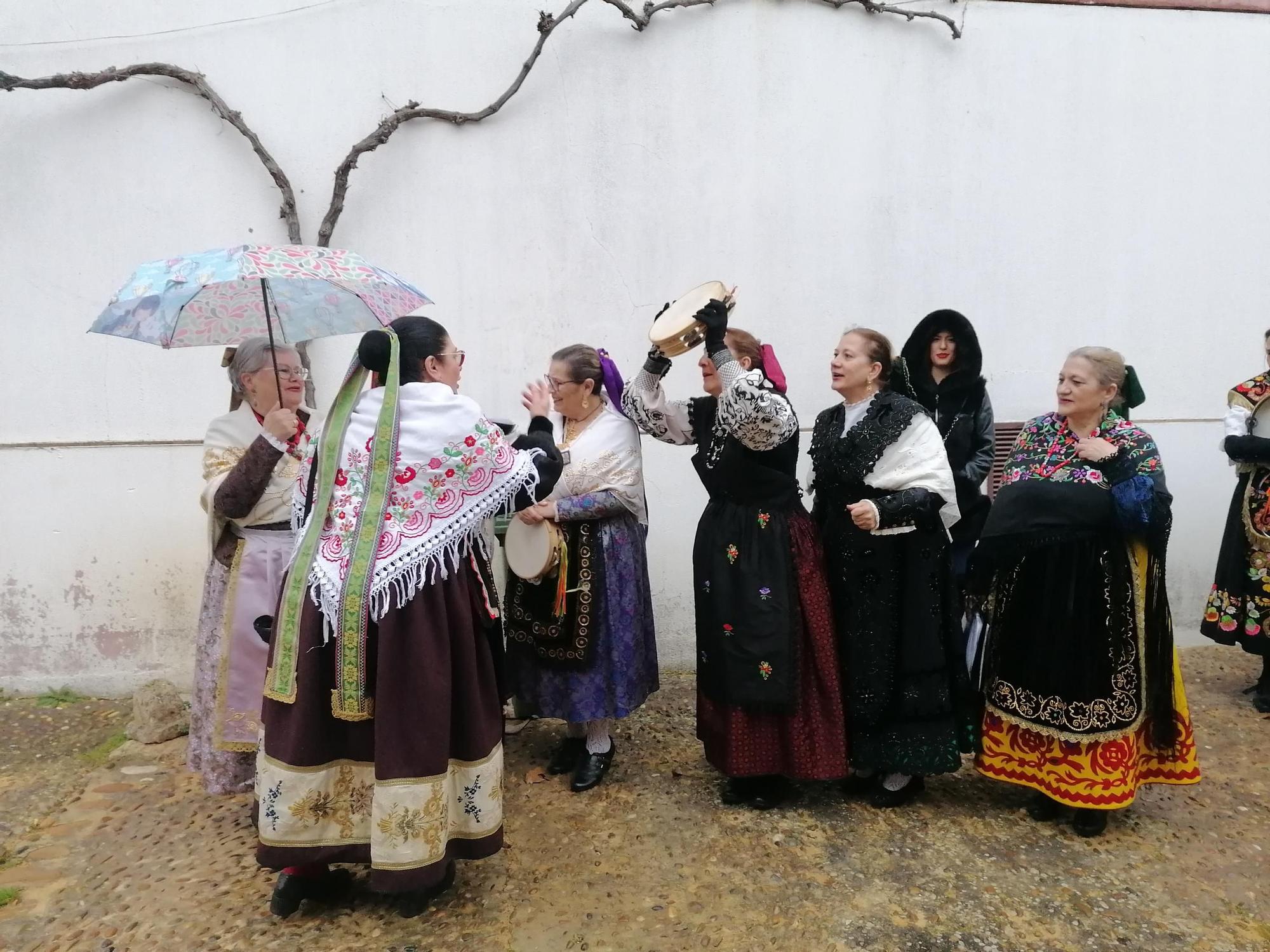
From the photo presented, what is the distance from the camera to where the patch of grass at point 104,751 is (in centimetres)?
373

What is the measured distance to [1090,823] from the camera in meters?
2.93

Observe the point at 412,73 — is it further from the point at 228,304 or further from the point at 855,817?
the point at 855,817

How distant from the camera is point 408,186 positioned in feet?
14.1

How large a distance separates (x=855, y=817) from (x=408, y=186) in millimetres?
3665

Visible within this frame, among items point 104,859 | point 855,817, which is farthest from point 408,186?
point 855,817

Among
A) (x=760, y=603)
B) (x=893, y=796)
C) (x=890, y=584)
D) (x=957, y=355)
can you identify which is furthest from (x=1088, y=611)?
(x=957, y=355)

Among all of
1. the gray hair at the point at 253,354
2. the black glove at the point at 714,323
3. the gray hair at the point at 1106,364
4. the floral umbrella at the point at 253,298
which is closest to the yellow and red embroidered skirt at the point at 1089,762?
the gray hair at the point at 1106,364

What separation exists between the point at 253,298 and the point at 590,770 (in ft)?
7.25

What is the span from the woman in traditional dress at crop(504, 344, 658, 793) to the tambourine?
0.12 m

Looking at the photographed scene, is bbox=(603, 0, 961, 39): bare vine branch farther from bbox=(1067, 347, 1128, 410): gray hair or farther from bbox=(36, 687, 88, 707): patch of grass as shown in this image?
bbox=(36, 687, 88, 707): patch of grass

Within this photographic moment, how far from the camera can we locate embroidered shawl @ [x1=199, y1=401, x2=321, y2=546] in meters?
2.89

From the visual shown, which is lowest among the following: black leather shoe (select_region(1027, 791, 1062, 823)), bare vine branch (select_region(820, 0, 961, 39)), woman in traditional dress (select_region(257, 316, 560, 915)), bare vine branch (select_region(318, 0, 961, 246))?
black leather shoe (select_region(1027, 791, 1062, 823))

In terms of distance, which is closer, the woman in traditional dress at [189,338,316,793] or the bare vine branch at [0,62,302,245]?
the woman in traditional dress at [189,338,316,793]

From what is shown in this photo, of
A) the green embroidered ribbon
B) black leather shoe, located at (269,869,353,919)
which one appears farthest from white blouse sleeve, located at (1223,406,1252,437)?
black leather shoe, located at (269,869,353,919)
